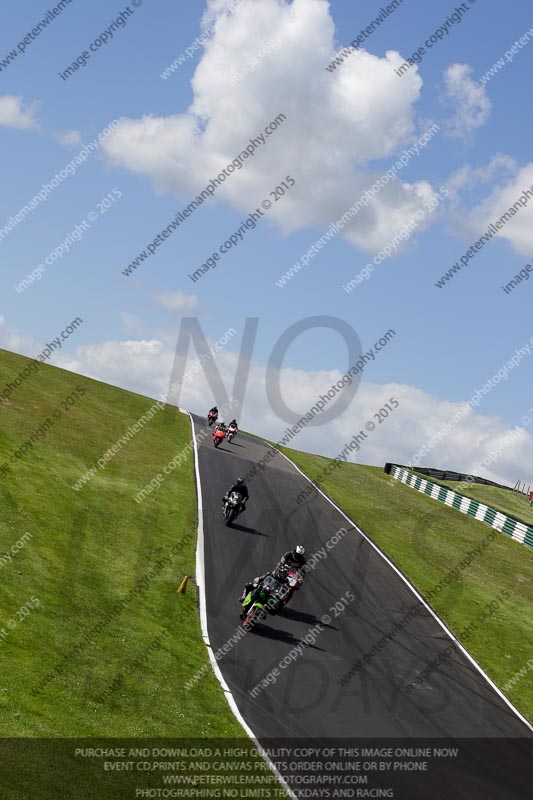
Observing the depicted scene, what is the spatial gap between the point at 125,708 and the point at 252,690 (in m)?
3.11

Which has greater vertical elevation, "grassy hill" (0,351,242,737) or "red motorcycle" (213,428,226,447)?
"red motorcycle" (213,428,226,447)

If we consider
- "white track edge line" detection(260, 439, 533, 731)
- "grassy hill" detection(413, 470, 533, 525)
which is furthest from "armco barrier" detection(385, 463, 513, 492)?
"white track edge line" detection(260, 439, 533, 731)

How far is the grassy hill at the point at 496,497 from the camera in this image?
5792 cm

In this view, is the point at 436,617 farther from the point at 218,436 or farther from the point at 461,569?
the point at 218,436

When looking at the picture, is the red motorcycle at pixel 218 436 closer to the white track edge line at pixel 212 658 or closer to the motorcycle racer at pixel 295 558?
the white track edge line at pixel 212 658

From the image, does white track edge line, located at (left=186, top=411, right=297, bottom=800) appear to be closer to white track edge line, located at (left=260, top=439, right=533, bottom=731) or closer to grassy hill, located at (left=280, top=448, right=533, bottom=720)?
white track edge line, located at (left=260, top=439, right=533, bottom=731)

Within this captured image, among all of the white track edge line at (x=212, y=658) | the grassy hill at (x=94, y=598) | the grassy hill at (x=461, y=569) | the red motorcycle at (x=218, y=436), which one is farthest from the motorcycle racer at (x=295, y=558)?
the red motorcycle at (x=218, y=436)

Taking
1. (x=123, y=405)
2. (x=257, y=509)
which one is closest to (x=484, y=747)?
(x=257, y=509)

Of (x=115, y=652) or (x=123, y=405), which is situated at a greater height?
(x=123, y=405)

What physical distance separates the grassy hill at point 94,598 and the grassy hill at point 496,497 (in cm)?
3040

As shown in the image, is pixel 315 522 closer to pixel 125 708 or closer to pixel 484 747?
pixel 484 747

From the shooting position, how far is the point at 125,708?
514 inches

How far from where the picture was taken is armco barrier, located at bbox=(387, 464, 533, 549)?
4225 cm

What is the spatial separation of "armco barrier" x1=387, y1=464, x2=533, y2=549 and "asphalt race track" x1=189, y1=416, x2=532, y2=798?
14828mm
